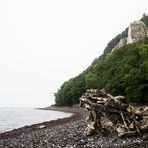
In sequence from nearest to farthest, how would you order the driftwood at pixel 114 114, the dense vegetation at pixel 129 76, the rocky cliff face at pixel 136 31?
1. the driftwood at pixel 114 114
2. the dense vegetation at pixel 129 76
3. the rocky cliff face at pixel 136 31

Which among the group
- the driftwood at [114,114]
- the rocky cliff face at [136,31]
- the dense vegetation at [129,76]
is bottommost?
the driftwood at [114,114]

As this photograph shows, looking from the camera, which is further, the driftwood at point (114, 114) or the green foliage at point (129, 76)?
the green foliage at point (129, 76)

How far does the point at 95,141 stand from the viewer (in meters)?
31.0

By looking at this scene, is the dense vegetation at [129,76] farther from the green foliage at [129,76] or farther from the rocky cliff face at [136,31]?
the rocky cliff face at [136,31]

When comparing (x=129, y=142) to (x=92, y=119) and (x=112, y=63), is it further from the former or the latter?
(x=112, y=63)

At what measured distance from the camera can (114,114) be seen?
112ft

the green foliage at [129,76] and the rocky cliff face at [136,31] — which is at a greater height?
the rocky cliff face at [136,31]

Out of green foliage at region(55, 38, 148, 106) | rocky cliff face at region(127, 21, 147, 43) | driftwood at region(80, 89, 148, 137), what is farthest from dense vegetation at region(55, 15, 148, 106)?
driftwood at region(80, 89, 148, 137)

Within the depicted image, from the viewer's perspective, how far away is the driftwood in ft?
103

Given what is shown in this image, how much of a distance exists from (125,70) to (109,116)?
7381cm

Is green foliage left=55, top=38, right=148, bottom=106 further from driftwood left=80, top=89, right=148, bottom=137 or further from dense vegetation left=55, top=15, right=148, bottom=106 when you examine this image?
driftwood left=80, top=89, right=148, bottom=137

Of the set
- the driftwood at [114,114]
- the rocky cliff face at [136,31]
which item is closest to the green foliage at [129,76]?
the rocky cliff face at [136,31]

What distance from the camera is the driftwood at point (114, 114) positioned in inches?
1241

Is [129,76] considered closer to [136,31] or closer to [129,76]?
[129,76]
